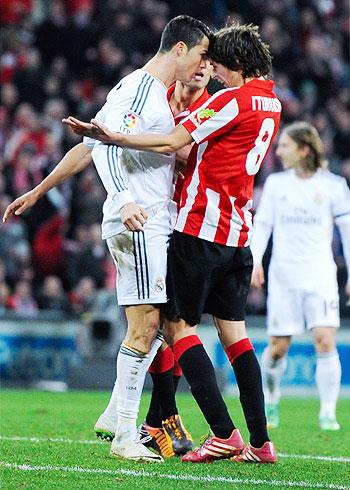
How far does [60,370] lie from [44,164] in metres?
2.63

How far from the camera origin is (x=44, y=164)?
1438 centimetres

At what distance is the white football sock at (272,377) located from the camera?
357 inches

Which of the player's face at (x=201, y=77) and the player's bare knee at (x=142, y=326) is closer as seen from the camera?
the player's bare knee at (x=142, y=326)

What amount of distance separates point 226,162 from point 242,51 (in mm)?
574

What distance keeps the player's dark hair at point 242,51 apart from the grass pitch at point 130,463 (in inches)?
80.1

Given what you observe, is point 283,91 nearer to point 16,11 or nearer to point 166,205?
point 16,11

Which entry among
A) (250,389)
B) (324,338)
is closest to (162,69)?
(250,389)

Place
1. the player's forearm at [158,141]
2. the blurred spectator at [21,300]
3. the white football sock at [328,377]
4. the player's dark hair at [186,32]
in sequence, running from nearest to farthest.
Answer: the player's forearm at [158,141] < the player's dark hair at [186,32] < the white football sock at [328,377] < the blurred spectator at [21,300]

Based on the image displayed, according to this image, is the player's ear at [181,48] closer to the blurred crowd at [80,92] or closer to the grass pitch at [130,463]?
the grass pitch at [130,463]

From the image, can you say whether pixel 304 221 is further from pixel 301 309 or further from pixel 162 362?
pixel 162 362

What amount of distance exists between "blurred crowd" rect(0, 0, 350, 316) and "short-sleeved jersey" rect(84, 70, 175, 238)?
7.73 meters

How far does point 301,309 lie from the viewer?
30.0 feet

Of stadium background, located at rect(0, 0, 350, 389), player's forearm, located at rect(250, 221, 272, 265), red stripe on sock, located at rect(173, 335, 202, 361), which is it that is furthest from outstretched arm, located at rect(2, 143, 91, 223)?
stadium background, located at rect(0, 0, 350, 389)

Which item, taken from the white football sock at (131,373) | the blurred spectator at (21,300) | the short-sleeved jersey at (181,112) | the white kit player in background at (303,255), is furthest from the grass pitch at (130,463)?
the blurred spectator at (21,300)
